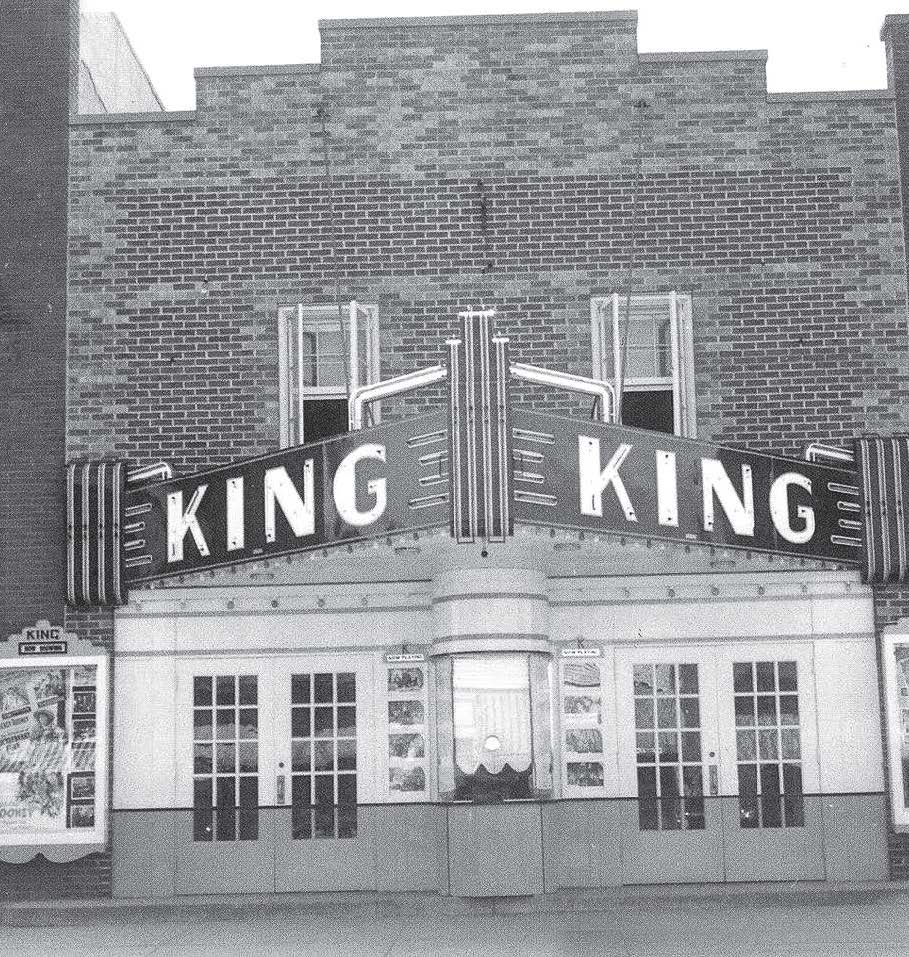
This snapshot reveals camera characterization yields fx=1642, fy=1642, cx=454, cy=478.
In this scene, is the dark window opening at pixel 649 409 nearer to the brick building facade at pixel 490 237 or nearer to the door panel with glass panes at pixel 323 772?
the brick building facade at pixel 490 237

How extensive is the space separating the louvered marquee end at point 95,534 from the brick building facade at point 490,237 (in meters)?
0.44

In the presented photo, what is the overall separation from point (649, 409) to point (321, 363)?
341 centimetres

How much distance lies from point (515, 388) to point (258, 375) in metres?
2.65

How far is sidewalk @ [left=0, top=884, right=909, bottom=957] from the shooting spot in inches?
525

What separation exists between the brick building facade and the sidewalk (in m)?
2.67

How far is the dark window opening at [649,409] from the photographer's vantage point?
55.3 feet

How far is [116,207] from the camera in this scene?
17.2 metres

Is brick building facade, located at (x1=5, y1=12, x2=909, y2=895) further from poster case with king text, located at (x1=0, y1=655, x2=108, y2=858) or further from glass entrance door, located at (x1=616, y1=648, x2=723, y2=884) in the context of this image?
poster case with king text, located at (x1=0, y1=655, x2=108, y2=858)

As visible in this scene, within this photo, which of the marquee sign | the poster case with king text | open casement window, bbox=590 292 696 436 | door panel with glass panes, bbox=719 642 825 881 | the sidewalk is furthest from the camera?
open casement window, bbox=590 292 696 436

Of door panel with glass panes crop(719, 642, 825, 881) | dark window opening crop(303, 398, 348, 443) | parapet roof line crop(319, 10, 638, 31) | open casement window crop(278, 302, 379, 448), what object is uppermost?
parapet roof line crop(319, 10, 638, 31)

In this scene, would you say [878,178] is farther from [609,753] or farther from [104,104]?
[104,104]

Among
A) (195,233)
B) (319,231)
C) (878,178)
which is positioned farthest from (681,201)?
(195,233)

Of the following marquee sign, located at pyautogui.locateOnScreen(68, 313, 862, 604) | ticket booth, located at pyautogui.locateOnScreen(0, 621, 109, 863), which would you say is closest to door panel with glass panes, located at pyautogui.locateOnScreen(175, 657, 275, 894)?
ticket booth, located at pyautogui.locateOnScreen(0, 621, 109, 863)

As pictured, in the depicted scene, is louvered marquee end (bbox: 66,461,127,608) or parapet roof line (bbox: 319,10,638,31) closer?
louvered marquee end (bbox: 66,461,127,608)
